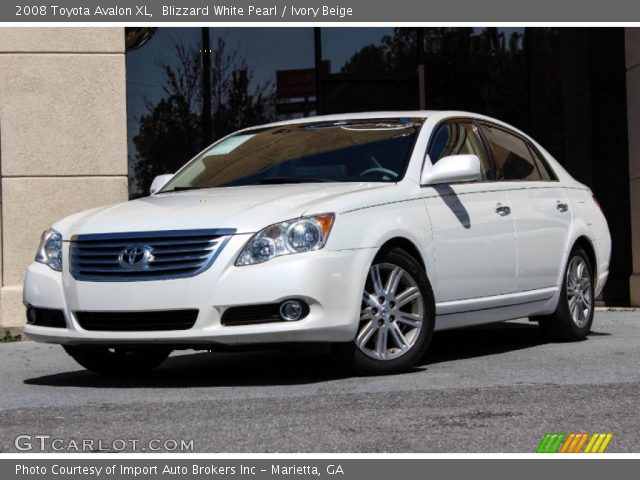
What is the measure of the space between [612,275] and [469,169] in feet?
25.0

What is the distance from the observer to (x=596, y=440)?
518cm

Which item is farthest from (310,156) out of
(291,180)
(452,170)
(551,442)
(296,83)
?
(296,83)

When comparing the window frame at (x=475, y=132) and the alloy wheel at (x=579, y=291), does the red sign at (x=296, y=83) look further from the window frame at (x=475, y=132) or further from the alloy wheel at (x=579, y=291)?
the window frame at (x=475, y=132)

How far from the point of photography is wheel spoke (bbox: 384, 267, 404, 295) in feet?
24.0

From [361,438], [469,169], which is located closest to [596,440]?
[361,438]

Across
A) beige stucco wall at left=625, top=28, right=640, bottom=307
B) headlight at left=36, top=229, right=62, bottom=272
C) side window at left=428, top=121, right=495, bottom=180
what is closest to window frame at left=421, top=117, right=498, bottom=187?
side window at left=428, top=121, right=495, bottom=180

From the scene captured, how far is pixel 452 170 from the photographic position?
25.5 feet

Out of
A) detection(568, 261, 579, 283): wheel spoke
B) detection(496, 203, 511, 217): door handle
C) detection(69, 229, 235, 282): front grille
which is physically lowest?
detection(568, 261, 579, 283): wheel spoke

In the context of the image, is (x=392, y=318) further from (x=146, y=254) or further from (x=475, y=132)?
(x=475, y=132)

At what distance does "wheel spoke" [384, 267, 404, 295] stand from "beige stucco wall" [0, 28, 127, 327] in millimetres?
5283

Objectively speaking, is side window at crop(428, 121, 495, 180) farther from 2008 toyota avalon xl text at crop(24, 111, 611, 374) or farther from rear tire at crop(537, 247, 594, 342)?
rear tire at crop(537, 247, 594, 342)
